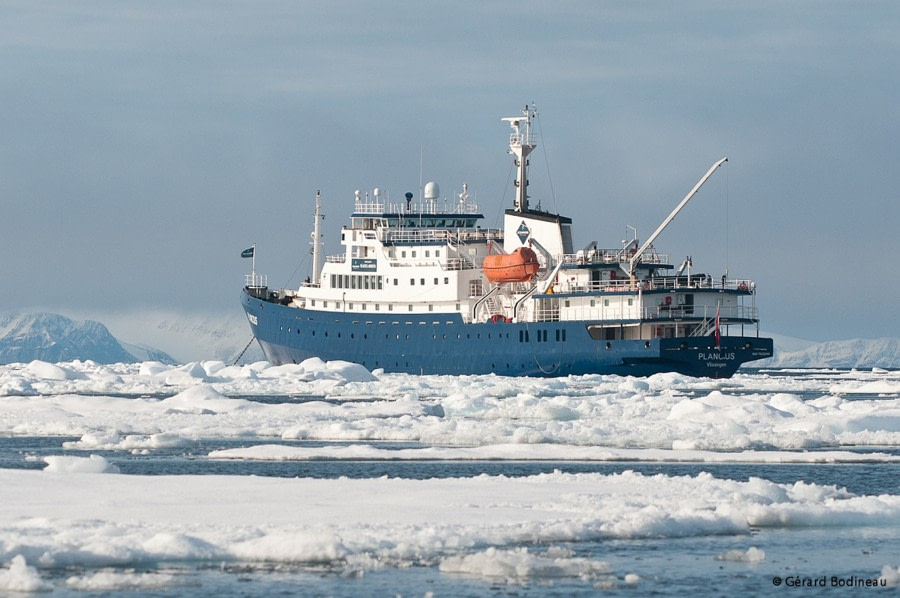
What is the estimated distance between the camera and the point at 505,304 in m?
64.9

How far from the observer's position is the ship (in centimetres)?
6072

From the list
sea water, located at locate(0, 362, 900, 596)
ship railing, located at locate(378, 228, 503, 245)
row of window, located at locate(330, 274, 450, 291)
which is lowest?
sea water, located at locate(0, 362, 900, 596)

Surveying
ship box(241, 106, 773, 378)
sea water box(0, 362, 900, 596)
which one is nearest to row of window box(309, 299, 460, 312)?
ship box(241, 106, 773, 378)

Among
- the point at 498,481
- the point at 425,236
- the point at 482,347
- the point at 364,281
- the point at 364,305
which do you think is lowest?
the point at 498,481

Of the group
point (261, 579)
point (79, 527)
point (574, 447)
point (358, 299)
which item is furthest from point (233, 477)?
point (358, 299)

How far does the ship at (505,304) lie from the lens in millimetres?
60719

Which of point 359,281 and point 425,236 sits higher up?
point 425,236

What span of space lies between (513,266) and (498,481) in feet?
132

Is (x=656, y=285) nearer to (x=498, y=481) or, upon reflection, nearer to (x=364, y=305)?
(x=364, y=305)

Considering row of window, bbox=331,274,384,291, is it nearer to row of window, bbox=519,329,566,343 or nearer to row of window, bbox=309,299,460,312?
row of window, bbox=309,299,460,312

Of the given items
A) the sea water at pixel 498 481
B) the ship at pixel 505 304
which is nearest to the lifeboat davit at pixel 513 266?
the ship at pixel 505 304

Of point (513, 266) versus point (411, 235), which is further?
point (411, 235)

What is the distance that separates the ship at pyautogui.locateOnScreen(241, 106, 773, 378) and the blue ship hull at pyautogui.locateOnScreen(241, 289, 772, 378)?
0.15ft

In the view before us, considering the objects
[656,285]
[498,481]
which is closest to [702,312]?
[656,285]
